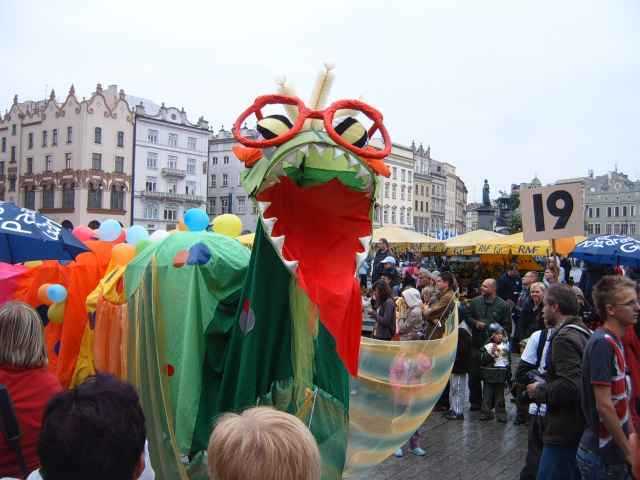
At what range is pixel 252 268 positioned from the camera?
327 cm

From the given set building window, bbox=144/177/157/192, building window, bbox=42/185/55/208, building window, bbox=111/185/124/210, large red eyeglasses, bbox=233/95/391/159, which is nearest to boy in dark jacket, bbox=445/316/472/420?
large red eyeglasses, bbox=233/95/391/159

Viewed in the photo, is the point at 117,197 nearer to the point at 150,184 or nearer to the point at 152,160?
the point at 150,184

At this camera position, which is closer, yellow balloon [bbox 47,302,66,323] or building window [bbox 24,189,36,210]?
yellow balloon [bbox 47,302,66,323]

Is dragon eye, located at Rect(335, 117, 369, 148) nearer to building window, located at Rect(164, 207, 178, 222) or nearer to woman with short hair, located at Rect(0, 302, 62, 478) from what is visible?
woman with short hair, located at Rect(0, 302, 62, 478)

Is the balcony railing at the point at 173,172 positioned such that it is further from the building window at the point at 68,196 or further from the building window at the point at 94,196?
the building window at the point at 68,196

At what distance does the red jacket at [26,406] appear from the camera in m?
2.62

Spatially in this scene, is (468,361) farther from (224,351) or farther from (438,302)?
(224,351)

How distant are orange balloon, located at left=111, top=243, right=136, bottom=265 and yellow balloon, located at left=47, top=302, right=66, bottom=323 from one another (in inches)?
27.0

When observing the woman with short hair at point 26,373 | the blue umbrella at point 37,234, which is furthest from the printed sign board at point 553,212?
the woman with short hair at point 26,373

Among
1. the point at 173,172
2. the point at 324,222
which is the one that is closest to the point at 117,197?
the point at 173,172

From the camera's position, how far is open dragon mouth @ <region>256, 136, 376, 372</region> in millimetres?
2986

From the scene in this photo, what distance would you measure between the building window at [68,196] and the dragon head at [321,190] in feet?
173

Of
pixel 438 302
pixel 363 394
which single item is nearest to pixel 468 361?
pixel 438 302

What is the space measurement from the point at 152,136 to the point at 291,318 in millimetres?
56139
